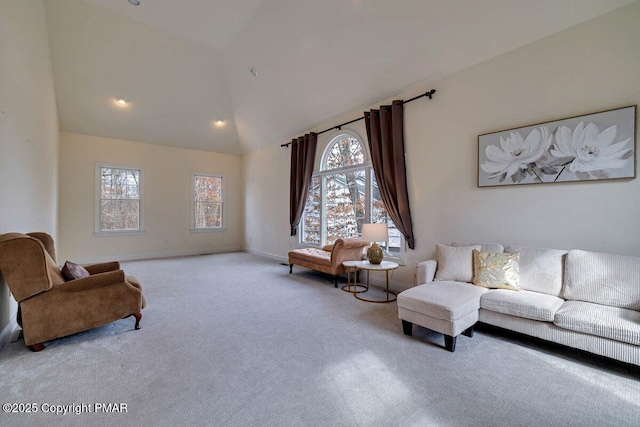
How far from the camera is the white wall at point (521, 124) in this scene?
8.45ft

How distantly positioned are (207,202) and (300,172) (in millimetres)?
3684

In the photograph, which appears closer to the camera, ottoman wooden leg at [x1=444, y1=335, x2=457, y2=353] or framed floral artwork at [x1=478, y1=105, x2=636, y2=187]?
ottoman wooden leg at [x1=444, y1=335, x2=457, y2=353]

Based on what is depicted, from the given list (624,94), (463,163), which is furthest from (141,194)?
(624,94)

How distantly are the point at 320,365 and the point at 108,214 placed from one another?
709cm

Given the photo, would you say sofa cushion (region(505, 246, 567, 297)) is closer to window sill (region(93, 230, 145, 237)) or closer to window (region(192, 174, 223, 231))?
window (region(192, 174, 223, 231))

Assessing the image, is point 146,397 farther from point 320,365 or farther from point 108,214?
point 108,214

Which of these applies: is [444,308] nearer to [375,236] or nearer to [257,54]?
[375,236]

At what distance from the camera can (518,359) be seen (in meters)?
2.31

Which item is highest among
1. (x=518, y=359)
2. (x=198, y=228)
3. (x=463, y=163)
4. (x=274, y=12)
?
(x=274, y=12)

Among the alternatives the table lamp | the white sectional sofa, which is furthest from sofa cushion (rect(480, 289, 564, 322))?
the table lamp

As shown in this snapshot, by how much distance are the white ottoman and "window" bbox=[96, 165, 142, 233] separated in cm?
717

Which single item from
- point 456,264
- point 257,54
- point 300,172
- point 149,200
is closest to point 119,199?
point 149,200

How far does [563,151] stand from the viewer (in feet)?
9.34

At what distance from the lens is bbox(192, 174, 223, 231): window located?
8156 mm
